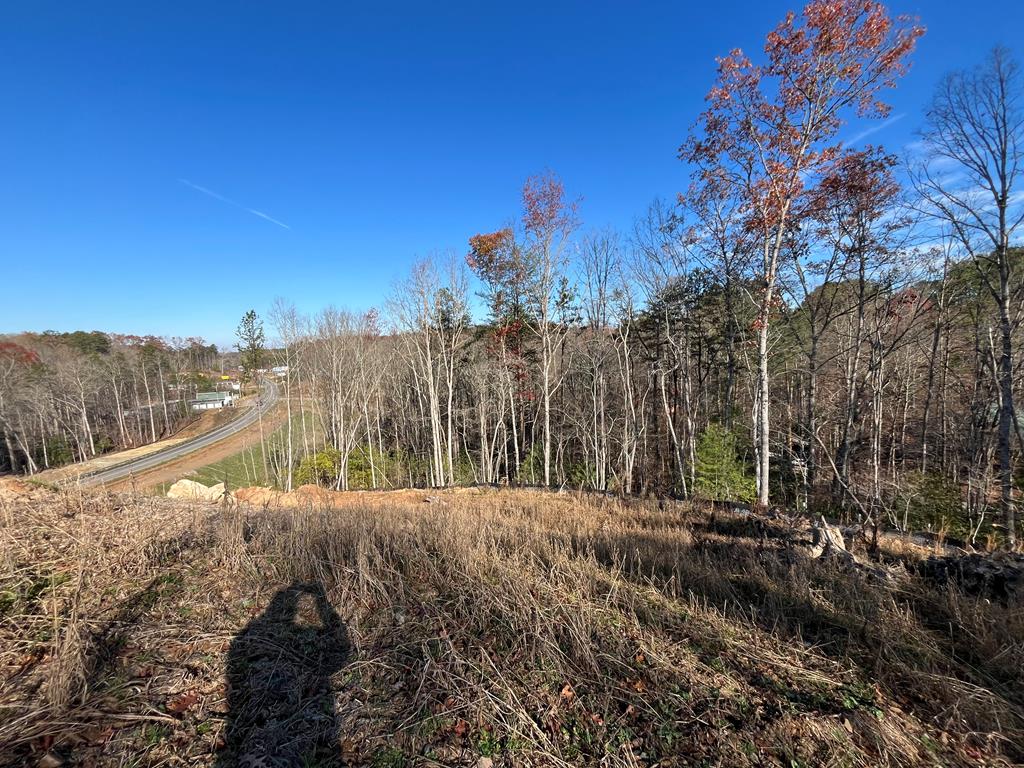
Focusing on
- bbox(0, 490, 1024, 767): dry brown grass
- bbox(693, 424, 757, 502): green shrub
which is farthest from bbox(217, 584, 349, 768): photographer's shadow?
bbox(693, 424, 757, 502): green shrub

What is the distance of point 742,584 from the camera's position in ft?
12.5

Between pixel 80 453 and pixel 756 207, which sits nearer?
pixel 756 207

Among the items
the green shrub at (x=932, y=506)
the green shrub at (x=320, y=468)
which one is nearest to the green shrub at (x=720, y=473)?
the green shrub at (x=932, y=506)

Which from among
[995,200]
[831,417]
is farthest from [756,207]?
[831,417]

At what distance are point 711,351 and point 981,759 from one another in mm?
16964

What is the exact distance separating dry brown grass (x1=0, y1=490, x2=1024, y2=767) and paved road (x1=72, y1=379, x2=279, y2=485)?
918 inches

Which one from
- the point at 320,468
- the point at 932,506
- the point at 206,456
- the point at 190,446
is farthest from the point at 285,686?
the point at 190,446

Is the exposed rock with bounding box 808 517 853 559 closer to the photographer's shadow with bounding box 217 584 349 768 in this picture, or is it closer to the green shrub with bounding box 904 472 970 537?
the photographer's shadow with bounding box 217 584 349 768

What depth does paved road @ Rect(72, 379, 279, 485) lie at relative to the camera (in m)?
26.4

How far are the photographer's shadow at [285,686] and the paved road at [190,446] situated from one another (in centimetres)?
2439

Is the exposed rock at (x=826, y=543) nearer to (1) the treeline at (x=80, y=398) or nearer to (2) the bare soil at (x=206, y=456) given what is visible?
(2) the bare soil at (x=206, y=456)

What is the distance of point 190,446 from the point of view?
33125 millimetres

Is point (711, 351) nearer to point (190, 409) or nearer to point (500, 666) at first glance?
point (500, 666)

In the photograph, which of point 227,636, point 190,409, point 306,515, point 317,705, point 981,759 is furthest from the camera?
point 190,409
